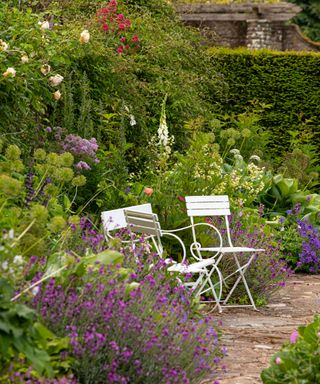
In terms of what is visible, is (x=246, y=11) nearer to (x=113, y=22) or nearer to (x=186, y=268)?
(x=113, y=22)

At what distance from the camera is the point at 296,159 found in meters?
12.9

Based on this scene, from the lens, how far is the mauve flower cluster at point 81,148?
814cm

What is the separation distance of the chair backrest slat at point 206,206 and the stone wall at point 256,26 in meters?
10.0

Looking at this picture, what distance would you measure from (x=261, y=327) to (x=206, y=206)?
4.27 ft

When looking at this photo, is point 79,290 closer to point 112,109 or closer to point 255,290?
point 255,290

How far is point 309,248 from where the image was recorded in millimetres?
9875

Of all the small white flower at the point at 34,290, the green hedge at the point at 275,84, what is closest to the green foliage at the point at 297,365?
the small white flower at the point at 34,290

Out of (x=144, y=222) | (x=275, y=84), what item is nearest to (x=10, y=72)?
(x=144, y=222)

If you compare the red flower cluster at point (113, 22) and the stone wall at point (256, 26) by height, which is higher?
the red flower cluster at point (113, 22)

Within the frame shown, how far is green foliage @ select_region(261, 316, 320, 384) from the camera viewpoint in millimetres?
4727

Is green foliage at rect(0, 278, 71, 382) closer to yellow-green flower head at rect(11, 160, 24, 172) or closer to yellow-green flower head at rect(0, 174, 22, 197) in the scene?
yellow-green flower head at rect(0, 174, 22, 197)

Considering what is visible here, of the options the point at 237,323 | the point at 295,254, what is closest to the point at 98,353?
the point at 237,323

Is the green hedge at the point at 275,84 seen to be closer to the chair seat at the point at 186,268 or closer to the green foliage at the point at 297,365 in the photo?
the chair seat at the point at 186,268

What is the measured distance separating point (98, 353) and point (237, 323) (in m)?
2.91
